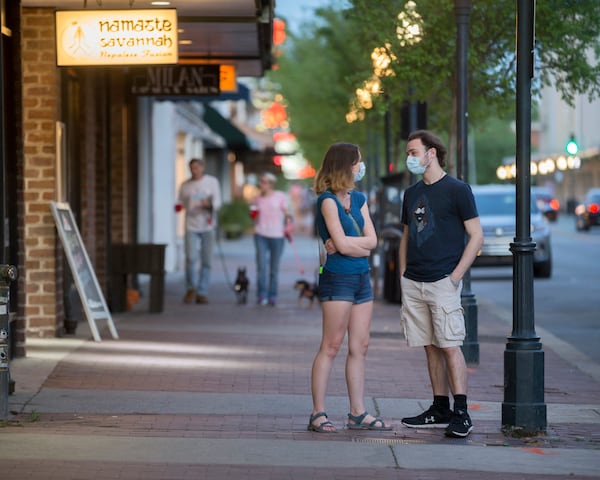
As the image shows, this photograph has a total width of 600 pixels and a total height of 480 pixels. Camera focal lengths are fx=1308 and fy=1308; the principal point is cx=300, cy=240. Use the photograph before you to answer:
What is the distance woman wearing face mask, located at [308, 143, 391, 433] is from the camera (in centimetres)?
806

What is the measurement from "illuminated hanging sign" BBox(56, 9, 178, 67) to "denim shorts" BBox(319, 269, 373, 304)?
154 inches

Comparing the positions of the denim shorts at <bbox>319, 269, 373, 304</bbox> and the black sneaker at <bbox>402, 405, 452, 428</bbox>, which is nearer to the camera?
the denim shorts at <bbox>319, 269, 373, 304</bbox>

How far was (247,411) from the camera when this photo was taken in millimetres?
9000

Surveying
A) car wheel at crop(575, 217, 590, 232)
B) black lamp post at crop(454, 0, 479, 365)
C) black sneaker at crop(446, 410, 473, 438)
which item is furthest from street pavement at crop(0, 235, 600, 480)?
car wheel at crop(575, 217, 590, 232)

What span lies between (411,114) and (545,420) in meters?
7.73

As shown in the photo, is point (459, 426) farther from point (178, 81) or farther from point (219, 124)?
point (219, 124)

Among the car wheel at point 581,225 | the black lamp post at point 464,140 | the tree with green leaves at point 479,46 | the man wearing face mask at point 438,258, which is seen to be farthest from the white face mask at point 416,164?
the car wheel at point 581,225

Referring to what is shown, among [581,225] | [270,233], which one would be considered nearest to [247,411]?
[270,233]

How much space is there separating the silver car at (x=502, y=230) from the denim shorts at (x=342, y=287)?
48.6 ft

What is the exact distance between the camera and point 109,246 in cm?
1650

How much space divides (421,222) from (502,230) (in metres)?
15.5

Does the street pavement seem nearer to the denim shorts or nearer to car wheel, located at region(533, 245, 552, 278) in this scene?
the denim shorts

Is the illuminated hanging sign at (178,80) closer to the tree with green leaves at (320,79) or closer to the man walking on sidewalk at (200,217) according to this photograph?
the man walking on sidewalk at (200,217)

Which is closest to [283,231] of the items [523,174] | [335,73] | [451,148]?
[451,148]
